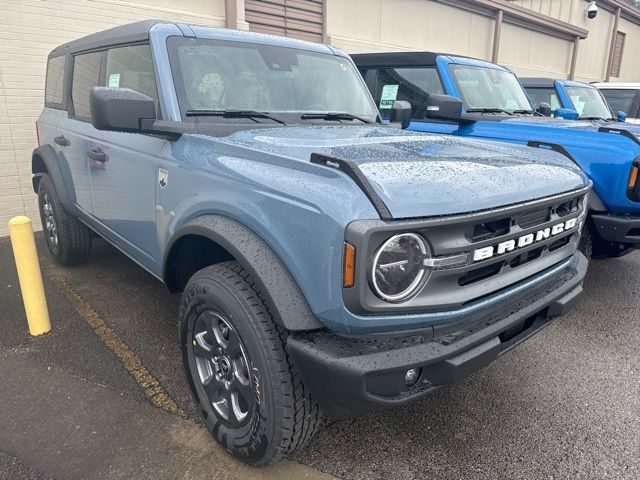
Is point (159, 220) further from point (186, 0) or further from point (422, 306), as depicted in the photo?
point (186, 0)

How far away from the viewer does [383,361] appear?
1.58m

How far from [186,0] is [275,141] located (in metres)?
5.38

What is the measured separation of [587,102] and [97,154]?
272 inches

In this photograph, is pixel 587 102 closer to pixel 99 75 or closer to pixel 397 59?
pixel 397 59

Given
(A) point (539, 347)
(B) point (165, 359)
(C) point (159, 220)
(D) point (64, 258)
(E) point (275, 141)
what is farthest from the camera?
(D) point (64, 258)

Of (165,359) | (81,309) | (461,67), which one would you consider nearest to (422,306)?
(165,359)

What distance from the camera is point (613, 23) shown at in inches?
745

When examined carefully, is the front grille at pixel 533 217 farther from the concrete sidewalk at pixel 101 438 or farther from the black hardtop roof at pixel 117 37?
the black hardtop roof at pixel 117 37

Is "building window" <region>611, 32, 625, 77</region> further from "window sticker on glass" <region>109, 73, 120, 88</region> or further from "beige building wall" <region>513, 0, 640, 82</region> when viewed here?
"window sticker on glass" <region>109, 73, 120, 88</region>

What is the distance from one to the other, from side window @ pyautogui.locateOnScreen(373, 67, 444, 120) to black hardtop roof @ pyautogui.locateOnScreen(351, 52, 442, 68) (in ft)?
0.17

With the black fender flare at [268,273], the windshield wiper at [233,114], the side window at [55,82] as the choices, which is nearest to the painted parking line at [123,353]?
the black fender flare at [268,273]

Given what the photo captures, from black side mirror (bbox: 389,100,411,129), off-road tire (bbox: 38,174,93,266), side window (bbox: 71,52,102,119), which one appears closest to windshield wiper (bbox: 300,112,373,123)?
black side mirror (bbox: 389,100,411,129)

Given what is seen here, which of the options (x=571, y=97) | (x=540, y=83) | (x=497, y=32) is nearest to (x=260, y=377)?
(x=571, y=97)

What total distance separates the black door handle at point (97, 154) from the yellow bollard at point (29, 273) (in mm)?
580
